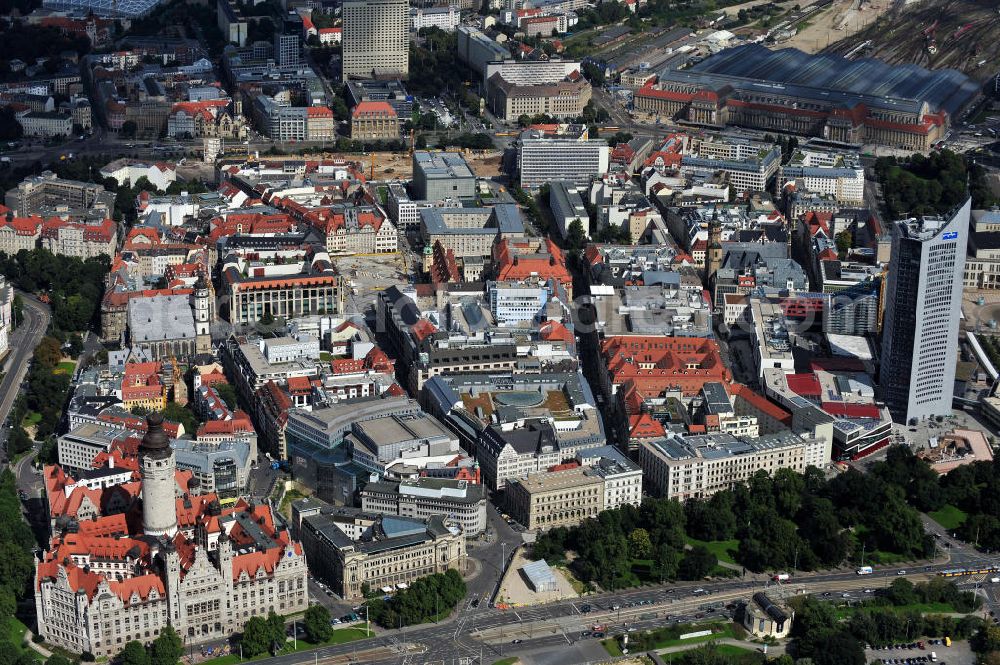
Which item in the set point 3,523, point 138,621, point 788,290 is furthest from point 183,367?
point 788,290

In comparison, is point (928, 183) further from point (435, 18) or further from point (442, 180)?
point (435, 18)

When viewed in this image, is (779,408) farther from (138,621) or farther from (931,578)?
(138,621)

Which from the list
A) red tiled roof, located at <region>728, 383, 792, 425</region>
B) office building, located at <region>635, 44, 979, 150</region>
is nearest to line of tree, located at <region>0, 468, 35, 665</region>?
red tiled roof, located at <region>728, 383, 792, 425</region>

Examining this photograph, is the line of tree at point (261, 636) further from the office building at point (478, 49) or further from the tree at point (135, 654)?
the office building at point (478, 49)

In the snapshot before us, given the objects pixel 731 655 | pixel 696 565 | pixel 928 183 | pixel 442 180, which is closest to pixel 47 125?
pixel 442 180

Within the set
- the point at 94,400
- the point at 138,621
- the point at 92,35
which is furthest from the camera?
the point at 92,35

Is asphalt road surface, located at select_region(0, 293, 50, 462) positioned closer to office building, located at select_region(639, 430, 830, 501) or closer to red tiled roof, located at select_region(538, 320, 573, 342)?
red tiled roof, located at select_region(538, 320, 573, 342)
